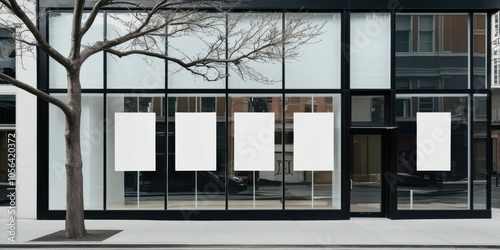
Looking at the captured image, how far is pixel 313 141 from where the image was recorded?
15414 mm

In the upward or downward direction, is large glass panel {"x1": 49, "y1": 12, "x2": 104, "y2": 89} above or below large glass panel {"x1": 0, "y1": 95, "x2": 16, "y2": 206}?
above

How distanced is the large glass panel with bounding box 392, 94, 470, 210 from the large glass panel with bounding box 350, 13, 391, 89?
0.93 meters

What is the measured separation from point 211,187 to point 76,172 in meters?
4.50

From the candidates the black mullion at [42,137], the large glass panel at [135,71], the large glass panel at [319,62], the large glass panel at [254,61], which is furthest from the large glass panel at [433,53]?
the black mullion at [42,137]

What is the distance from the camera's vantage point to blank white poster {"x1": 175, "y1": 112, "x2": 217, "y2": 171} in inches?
602

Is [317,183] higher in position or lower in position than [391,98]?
lower

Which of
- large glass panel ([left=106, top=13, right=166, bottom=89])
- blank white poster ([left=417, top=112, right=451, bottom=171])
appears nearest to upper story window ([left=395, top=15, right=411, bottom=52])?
blank white poster ([left=417, top=112, right=451, bottom=171])

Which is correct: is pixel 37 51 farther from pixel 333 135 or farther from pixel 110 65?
pixel 333 135

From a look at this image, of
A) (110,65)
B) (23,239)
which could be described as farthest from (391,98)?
(23,239)

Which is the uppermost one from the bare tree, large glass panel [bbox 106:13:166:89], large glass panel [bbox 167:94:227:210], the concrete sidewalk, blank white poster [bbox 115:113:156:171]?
the bare tree

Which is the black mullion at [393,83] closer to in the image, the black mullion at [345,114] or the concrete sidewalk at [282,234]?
the black mullion at [345,114]

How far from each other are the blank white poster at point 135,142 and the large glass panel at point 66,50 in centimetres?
143

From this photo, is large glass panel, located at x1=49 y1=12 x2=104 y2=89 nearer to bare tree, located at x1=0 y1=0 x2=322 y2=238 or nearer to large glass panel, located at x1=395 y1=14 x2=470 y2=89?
bare tree, located at x1=0 y1=0 x2=322 y2=238

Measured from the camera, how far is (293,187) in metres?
15.4
